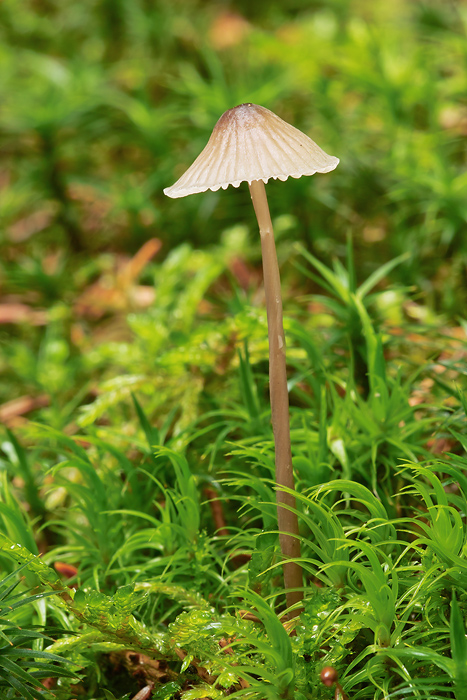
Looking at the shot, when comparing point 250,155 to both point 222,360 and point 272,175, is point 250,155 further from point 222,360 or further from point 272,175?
point 222,360

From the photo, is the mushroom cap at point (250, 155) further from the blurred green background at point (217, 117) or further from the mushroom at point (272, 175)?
the blurred green background at point (217, 117)

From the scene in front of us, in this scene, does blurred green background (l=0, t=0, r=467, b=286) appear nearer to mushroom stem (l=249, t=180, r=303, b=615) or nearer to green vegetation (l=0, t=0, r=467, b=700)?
green vegetation (l=0, t=0, r=467, b=700)

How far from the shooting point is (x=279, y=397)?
0.94 metres

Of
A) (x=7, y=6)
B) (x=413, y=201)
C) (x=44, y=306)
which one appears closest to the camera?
(x=413, y=201)

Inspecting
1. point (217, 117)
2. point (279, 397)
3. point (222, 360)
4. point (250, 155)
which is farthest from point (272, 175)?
point (217, 117)

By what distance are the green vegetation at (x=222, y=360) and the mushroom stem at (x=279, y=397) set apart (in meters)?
0.04

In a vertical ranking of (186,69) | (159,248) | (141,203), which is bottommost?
(159,248)

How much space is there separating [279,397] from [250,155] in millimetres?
386

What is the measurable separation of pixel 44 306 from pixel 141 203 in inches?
21.7

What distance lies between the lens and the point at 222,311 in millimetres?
1878

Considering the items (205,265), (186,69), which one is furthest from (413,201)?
(186,69)

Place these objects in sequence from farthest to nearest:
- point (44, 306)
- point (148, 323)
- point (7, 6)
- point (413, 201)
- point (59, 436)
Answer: point (7, 6) < point (44, 306) < point (413, 201) < point (148, 323) < point (59, 436)

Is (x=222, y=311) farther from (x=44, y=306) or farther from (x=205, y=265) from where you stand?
(x=44, y=306)

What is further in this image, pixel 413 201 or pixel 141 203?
pixel 141 203
